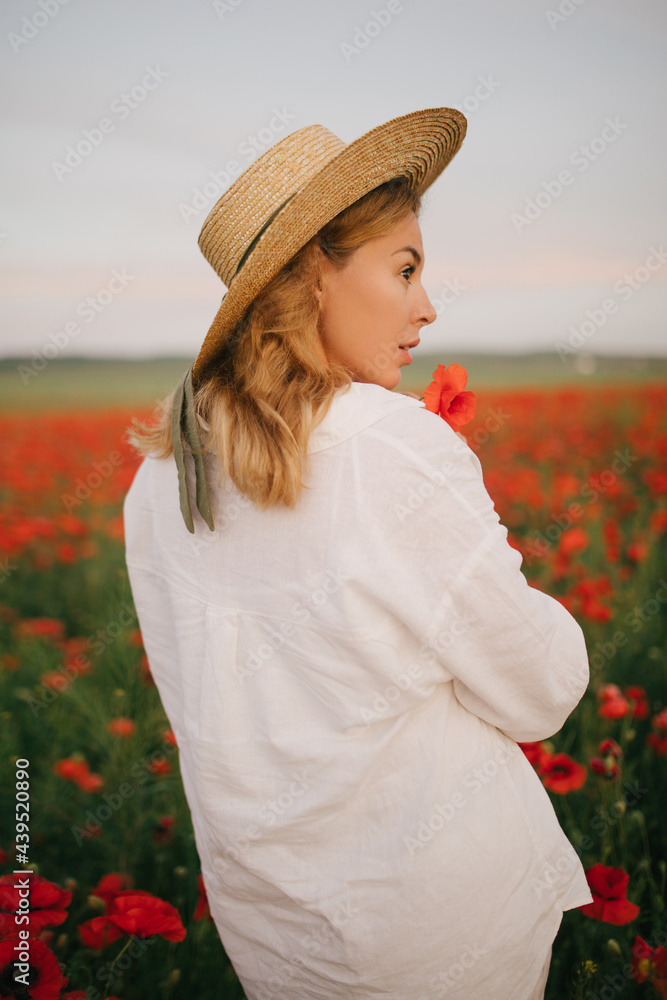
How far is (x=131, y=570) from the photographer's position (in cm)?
139

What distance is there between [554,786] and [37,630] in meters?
2.23

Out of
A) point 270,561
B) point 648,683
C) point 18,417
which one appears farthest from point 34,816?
point 18,417

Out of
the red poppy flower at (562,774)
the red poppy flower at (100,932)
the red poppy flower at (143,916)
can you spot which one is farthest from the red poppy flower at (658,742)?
the red poppy flower at (100,932)

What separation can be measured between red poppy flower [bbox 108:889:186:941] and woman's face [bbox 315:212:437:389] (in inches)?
43.5

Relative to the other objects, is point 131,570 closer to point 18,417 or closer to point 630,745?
point 630,745

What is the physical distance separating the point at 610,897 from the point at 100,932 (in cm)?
107

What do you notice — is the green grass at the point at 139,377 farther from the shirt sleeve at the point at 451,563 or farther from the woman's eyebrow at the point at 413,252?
the shirt sleeve at the point at 451,563

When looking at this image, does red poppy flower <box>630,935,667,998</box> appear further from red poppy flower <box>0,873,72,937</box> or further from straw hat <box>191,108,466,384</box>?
straw hat <box>191,108,466,384</box>

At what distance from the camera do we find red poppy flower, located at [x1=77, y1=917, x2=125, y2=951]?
4.39ft

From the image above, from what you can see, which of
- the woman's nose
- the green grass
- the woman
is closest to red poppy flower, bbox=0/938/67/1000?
the woman

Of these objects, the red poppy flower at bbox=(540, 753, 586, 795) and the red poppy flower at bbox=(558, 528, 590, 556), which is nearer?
the red poppy flower at bbox=(540, 753, 586, 795)

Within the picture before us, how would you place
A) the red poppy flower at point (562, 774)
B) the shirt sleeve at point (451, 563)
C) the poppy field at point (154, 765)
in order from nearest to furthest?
the shirt sleeve at point (451, 563) → the poppy field at point (154, 765) → the red poppy flower at point (562, 774)

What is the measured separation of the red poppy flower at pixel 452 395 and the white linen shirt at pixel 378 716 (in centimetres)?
22

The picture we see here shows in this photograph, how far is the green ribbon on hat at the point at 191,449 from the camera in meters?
1.07
